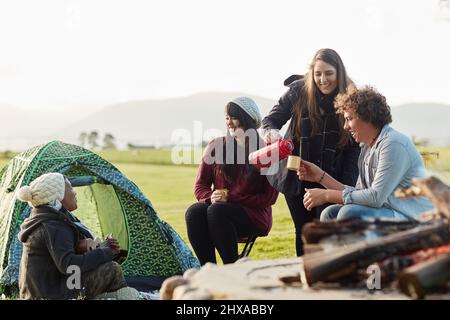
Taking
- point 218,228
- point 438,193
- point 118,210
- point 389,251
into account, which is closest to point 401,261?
point 389,251

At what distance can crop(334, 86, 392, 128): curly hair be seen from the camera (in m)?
4.29

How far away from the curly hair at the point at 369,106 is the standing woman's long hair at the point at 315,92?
0.67 m

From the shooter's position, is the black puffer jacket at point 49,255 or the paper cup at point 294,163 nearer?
the black puffer jacket at point 49,255

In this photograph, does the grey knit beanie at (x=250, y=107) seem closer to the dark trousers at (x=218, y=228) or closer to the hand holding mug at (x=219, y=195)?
the hand holding mug at (x=219, y=195)

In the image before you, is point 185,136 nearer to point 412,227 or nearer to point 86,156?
point 86,156

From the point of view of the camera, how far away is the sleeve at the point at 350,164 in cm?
514

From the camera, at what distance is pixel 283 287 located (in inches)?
139

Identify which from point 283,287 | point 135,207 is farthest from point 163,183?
point 283,287

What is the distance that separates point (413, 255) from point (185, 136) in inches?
105

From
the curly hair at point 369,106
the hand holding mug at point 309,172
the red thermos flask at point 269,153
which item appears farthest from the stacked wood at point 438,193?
the red thermos flask at point 269,153

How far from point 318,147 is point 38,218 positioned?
169 centimetres

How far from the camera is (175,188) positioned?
15750 mm

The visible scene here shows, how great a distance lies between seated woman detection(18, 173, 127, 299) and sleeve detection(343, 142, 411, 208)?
4.91 feet

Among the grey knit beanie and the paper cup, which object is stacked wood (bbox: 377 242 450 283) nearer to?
the paper cup
